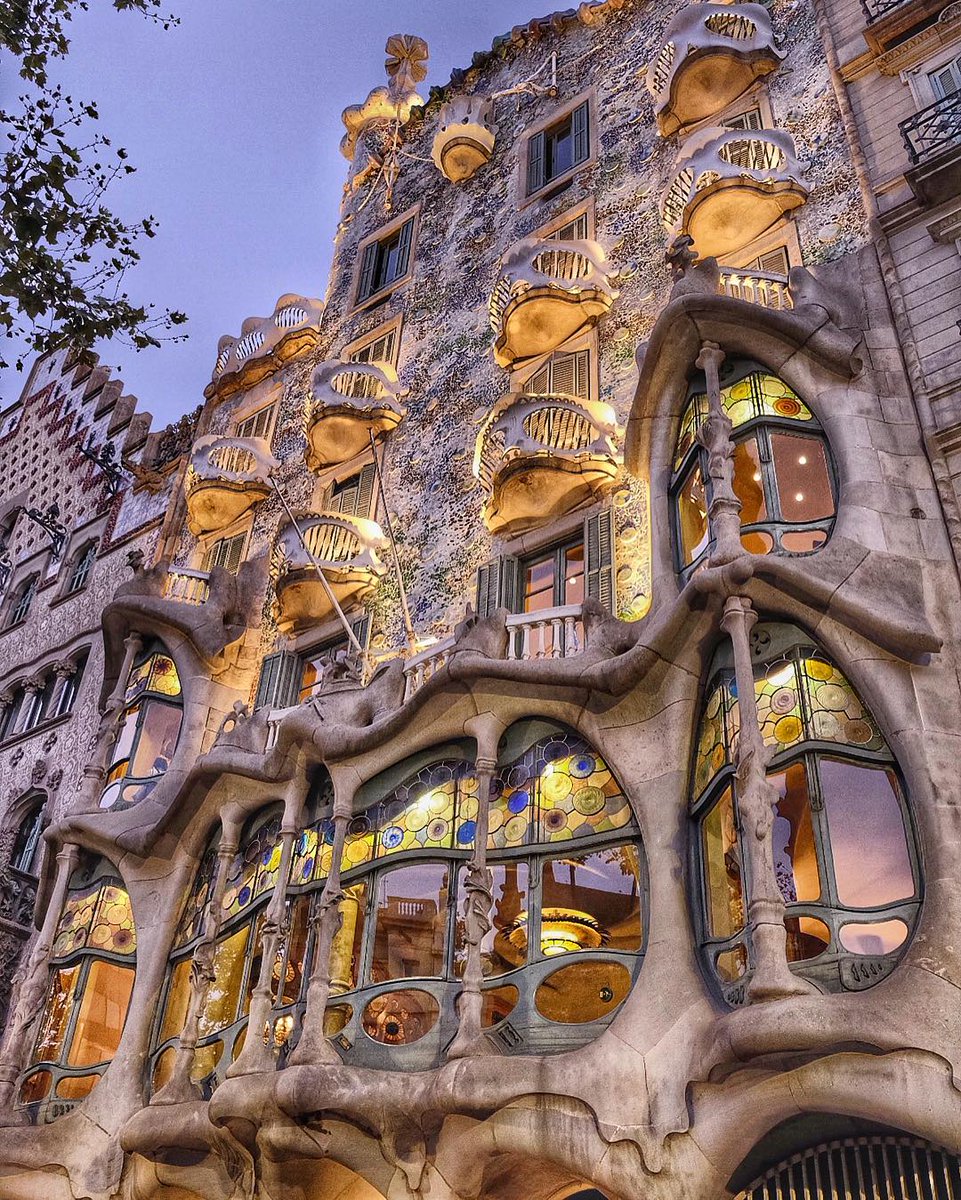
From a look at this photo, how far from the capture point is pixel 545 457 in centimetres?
1403

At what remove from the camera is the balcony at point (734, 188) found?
14.2 metres

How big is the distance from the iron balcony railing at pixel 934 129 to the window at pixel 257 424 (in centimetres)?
1270

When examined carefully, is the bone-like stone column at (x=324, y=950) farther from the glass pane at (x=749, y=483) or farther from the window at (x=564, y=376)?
the window at (x=564, y=376)

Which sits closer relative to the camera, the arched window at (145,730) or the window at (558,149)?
the arched window at (145,730)

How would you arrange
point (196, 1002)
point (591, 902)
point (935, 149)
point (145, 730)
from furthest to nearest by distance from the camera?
point (145, 730), point (935, 149), point (196, 1002), point (591, 902)

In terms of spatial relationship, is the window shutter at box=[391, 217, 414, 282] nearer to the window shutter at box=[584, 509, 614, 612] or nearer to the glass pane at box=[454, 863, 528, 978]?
→ the window shutter at box=[584, 509, 614, 612]

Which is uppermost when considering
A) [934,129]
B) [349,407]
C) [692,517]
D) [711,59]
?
[711,59]

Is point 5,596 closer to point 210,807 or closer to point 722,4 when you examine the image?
point 210,807

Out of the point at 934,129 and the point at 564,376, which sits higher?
the point at 934,129

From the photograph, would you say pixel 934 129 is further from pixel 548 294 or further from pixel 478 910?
pixel 478 910

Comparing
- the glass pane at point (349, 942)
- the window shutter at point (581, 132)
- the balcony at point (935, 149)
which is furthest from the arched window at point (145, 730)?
the balcony at point (935, 149)

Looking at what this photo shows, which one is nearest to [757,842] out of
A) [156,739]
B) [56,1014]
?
[56,1014]

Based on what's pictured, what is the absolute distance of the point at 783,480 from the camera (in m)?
11.2

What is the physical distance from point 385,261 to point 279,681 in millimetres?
9838
